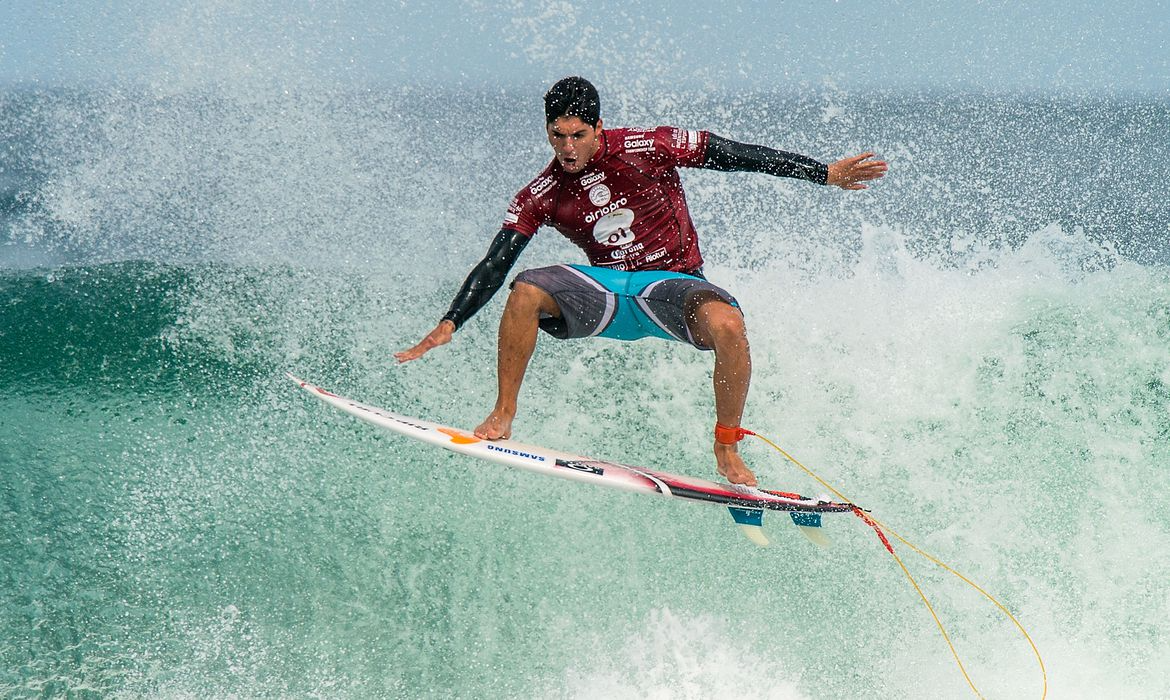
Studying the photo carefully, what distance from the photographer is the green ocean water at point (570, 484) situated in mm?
5738

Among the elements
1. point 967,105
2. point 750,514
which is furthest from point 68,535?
point 967,105

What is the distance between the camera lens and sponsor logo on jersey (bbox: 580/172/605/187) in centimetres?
459

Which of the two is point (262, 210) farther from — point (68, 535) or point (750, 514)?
point (750, 514)

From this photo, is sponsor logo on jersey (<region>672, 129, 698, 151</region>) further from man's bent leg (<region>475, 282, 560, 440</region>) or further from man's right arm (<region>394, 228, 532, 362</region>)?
man's bent leg (<region>475, 282, 560, 440</region>)

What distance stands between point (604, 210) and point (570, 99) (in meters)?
0.63

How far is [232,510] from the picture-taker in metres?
6.39

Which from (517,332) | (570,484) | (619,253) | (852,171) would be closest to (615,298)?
(619,253)

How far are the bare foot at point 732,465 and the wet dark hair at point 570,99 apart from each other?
5.20 feet

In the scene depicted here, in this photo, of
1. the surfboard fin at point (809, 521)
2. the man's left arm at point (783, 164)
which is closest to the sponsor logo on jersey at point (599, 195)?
the man's left arm at point (783, 164)

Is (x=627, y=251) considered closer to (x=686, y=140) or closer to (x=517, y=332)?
A: (x=686, y=140)

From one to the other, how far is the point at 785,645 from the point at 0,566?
4822 mm

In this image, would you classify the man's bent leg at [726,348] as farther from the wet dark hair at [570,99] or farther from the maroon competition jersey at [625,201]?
the wet dark hair at [570,99]

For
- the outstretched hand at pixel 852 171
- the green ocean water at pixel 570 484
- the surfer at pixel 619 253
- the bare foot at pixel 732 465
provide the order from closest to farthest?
the surfer at pixel 619 253, the bare foot at pixel 732 465, the outstretched hand at pixel 852 171, the green ocean water at pixel 570 484

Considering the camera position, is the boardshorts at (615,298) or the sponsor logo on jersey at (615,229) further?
the sponsor logo on jersey at (615,229)
